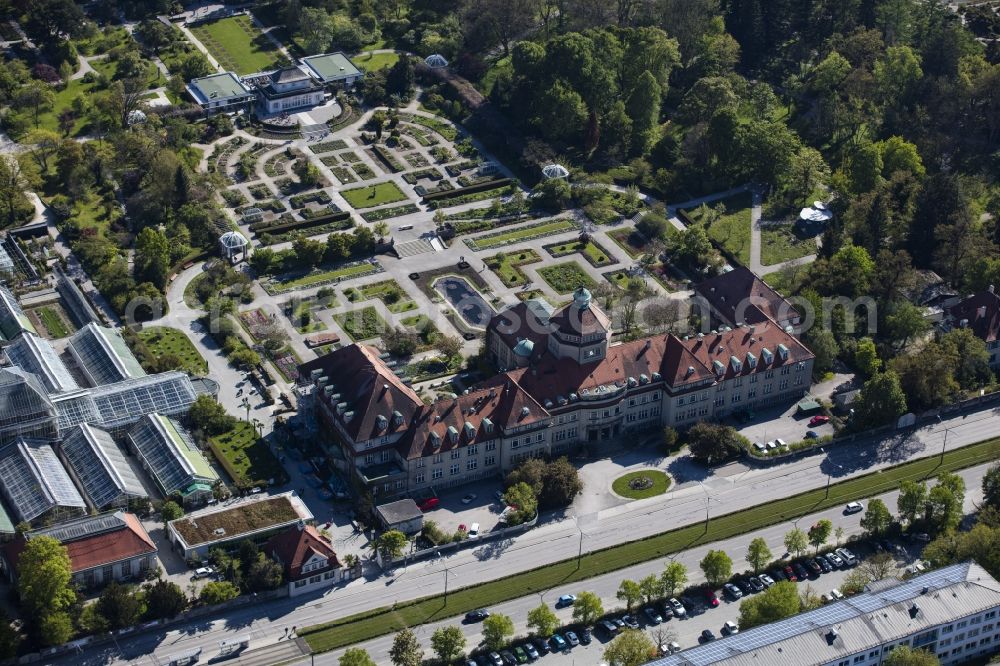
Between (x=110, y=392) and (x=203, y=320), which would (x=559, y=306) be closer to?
(x=203, y=320)

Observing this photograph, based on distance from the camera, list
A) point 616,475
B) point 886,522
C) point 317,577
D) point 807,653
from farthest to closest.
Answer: point 616,475, point 886,522, point 317,577, point 807,653

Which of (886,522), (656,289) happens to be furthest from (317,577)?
(656,289)

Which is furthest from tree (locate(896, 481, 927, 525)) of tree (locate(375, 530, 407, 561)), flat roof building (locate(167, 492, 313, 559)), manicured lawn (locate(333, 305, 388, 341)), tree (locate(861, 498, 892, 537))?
→ manicured lawn (locate(333, 305, 388, 341))

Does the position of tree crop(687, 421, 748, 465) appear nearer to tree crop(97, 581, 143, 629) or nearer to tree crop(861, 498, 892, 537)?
tree crop(861, 498, 892, 537)

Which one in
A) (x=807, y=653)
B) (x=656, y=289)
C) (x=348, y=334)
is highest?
(x=348, y=334)

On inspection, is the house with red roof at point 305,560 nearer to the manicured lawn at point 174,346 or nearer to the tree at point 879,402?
the manicured lawn at point 174,346

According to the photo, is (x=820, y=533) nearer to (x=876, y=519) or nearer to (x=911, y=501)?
(x=876, y=519)
